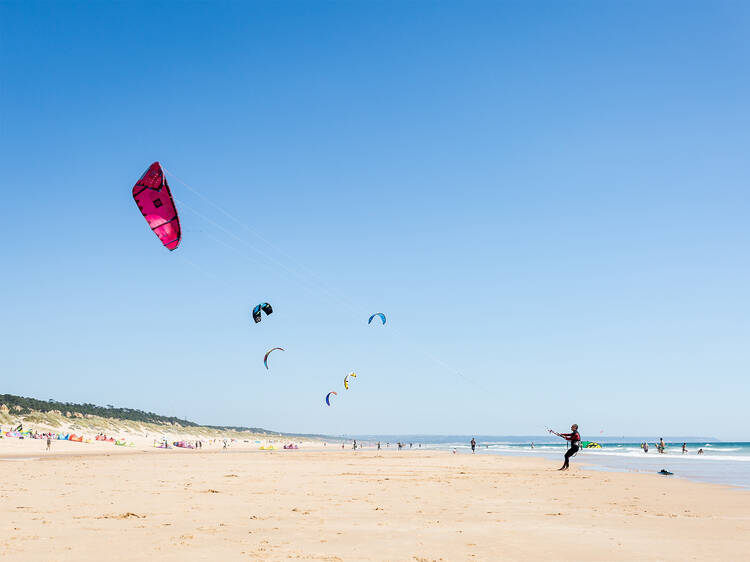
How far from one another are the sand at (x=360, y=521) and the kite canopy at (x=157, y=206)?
553 centimetres

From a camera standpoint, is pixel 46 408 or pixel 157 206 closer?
pixel 157 206

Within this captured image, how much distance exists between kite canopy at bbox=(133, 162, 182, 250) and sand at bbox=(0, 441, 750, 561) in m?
5.53

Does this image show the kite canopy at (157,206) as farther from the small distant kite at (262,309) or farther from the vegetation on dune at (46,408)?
the vegetation on dune at (46,408)

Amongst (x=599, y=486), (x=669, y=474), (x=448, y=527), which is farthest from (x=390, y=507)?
(x=669, y=474)

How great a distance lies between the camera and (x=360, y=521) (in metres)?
8.85

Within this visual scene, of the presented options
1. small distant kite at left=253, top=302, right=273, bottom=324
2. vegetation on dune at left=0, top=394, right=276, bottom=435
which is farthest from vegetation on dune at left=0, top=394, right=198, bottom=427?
small distant kite at left=253, top=302, right=273, bottom=324

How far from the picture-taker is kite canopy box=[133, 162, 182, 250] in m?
13.0

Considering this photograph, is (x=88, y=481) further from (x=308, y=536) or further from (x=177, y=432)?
(x=177, y=432)

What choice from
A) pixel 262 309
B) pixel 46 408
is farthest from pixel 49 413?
pixel 262 309

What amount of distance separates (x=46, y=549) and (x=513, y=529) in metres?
5.96

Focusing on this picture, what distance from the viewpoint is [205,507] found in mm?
10109

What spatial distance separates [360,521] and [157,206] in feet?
27.1

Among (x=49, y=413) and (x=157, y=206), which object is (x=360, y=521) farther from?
(x=49, y=413)

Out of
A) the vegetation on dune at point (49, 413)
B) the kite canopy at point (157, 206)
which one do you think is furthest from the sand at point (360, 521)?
the vegetation on dune at point (49, 413)
